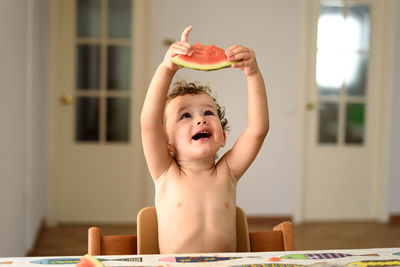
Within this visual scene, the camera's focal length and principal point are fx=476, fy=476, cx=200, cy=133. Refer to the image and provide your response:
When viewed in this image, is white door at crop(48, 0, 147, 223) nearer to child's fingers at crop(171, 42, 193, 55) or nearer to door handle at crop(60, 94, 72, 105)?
door handle at crop(60, 94, 72, 105)

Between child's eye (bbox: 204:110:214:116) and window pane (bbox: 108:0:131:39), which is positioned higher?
window pane (bbox: 108:0:131:39)

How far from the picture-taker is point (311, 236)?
12.6 ft

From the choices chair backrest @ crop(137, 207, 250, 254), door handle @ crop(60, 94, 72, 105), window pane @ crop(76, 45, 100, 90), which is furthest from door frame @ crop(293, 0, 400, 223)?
chair backrest @ crop(137, 207, 250, 254)

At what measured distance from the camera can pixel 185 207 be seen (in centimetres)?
121

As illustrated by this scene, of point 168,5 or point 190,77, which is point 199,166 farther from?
point 168,5

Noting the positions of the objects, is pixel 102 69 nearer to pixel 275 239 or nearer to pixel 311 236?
pixel 311 236

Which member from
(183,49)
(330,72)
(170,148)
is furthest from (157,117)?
(330,72)

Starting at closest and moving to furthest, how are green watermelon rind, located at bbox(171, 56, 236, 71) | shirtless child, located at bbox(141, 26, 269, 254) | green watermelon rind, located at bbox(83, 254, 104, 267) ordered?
green watermelon rind, located at bbox(83, 254, 104, 267) < green watermelon rind, located at bbox(171, 56, 236, 71) < shirtless child, located at bbox(141, 26, 269, 254)

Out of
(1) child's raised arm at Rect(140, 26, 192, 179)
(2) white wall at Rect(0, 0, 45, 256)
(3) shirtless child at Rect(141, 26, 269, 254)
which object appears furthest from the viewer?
(2) white wall at Rect(0, 0, 45, 256)

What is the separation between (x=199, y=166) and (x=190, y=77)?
266cm

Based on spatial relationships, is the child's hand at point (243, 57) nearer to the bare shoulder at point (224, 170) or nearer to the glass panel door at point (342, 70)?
the bare shoulder at point (224, 170)

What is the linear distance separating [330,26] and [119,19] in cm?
191

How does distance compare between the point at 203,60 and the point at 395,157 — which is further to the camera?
the point at 395,157

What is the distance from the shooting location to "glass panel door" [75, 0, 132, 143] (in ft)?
13.3
